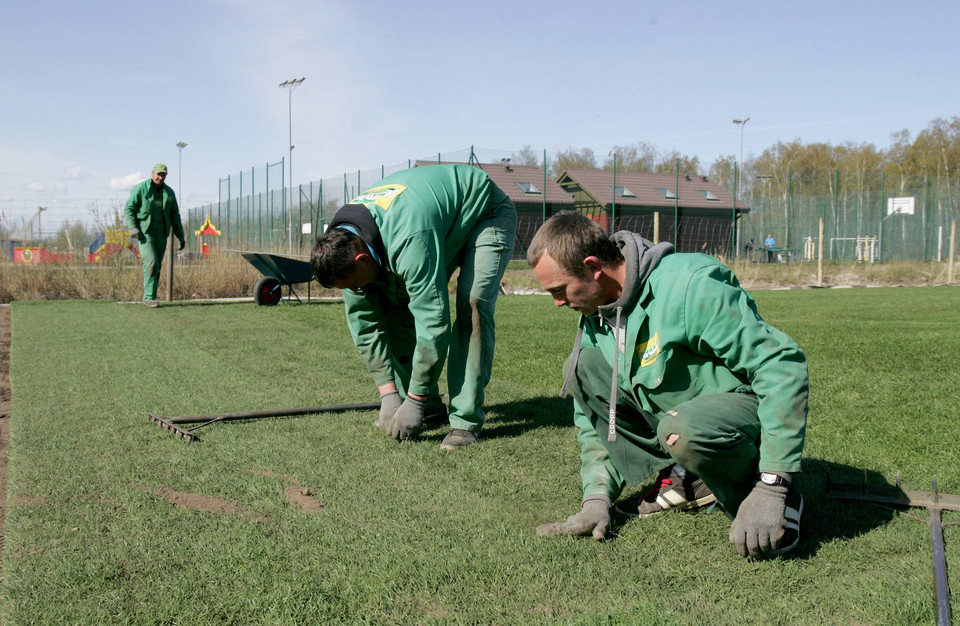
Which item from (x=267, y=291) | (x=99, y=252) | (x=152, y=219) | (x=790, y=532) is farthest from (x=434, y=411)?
(x=99, y=252)

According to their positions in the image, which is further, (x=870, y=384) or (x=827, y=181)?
(x=827, y=181)

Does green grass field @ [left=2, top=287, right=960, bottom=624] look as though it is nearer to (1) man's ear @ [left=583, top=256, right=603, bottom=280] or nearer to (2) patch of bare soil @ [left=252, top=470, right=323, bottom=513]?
(2) patch of bare soil @ [left=252, top=470, right=323, bottom=513]

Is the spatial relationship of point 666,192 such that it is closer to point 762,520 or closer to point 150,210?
point 150,210

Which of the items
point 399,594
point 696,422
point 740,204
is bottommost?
point 399,594

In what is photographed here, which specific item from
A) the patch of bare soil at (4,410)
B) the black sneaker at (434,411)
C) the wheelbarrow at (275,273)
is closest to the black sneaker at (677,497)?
the black sneaker at (434,411)

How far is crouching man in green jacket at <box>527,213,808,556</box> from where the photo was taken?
2074 millimetres

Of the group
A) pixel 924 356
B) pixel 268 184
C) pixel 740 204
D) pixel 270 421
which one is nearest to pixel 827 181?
pixel 740 204

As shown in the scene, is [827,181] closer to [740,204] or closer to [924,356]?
[740,204]

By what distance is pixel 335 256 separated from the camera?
3062mm

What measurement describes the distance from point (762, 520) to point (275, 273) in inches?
355

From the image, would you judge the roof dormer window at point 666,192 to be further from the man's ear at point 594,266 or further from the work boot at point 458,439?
the man's ear at point 594,266

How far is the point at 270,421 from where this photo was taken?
3.97m

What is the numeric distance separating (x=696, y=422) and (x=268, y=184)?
965 inches

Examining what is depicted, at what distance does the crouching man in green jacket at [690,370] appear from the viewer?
2.07 metres
